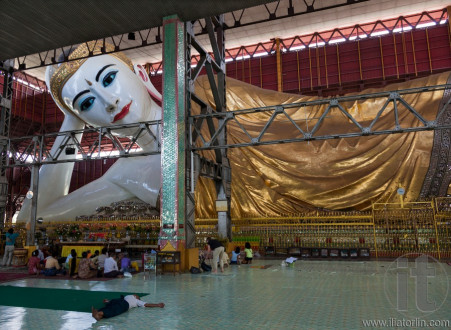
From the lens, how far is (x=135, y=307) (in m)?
4.13

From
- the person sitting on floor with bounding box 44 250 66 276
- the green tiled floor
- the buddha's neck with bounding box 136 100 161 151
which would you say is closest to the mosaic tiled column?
the green tiled floor

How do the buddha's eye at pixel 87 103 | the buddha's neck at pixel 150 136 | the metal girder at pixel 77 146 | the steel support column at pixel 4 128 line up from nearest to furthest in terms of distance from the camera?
1. the metal girder at pixel 77 146
2. the steel support column at pixel 4 128
3. the buddha's eye at pixel 87 103
4. the buddha's neck at pixel 150 136

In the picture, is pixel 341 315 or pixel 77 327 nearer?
pixel 77 327

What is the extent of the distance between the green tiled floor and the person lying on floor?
0.07 m

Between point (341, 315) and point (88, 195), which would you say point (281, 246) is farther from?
point (88, 195)

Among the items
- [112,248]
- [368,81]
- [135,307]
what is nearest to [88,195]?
[112,248]

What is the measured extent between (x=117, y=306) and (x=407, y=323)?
280cm

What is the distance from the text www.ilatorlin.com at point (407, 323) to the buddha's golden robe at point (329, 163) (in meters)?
7.95

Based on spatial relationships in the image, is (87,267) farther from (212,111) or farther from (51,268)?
(212,111)

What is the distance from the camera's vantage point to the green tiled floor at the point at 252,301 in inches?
136

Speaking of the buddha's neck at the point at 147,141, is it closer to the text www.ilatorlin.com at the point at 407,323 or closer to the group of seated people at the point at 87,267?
the group of seated people at the point at 87,267

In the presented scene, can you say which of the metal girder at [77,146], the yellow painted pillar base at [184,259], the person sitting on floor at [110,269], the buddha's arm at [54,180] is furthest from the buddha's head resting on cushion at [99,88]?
the yellow painted pillar base at [184,259]

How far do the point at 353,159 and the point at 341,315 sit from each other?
8.52m

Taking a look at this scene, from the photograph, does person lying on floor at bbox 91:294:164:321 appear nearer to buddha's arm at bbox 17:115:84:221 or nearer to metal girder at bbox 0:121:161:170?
metal girder at bbox 0:121:161:170
